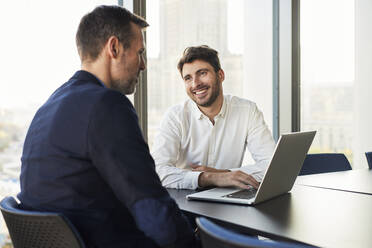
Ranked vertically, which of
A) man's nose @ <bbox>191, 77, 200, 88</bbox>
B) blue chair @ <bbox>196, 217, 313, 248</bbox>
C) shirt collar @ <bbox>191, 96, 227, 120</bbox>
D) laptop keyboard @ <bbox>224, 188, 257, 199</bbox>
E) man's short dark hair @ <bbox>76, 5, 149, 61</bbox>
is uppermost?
man's short dark hair @ <bbox>76, 5, 149, 61</bbox>

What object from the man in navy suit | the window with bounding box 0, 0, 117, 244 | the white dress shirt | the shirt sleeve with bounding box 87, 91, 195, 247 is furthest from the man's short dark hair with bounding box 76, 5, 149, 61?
the window with bounding box 0, 0, 117, 244

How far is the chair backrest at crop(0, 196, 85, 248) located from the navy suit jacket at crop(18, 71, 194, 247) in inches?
2.8

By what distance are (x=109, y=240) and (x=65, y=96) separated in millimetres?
496

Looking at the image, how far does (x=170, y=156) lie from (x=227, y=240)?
1.66 m

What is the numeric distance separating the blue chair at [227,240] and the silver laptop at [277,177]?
0.71m

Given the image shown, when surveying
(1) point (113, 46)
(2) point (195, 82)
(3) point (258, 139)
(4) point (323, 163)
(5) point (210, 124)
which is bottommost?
(4) point (323, 163)

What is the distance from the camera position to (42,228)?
4.17 feet

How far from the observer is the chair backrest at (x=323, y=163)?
3.01 m

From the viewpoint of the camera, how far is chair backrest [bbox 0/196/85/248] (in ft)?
4.08

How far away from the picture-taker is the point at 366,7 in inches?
199

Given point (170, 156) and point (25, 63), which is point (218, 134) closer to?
point (170, 156)

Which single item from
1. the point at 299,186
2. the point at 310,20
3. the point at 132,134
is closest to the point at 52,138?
the point at 132,134

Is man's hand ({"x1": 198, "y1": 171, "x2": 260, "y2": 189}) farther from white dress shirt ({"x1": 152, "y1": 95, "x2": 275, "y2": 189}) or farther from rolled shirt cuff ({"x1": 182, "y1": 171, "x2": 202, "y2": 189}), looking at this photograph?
white dress shirt ({"x1": 152, "y1": 95, "x2": 275, "y2": 189})

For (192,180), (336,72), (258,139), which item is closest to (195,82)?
(258,139)
